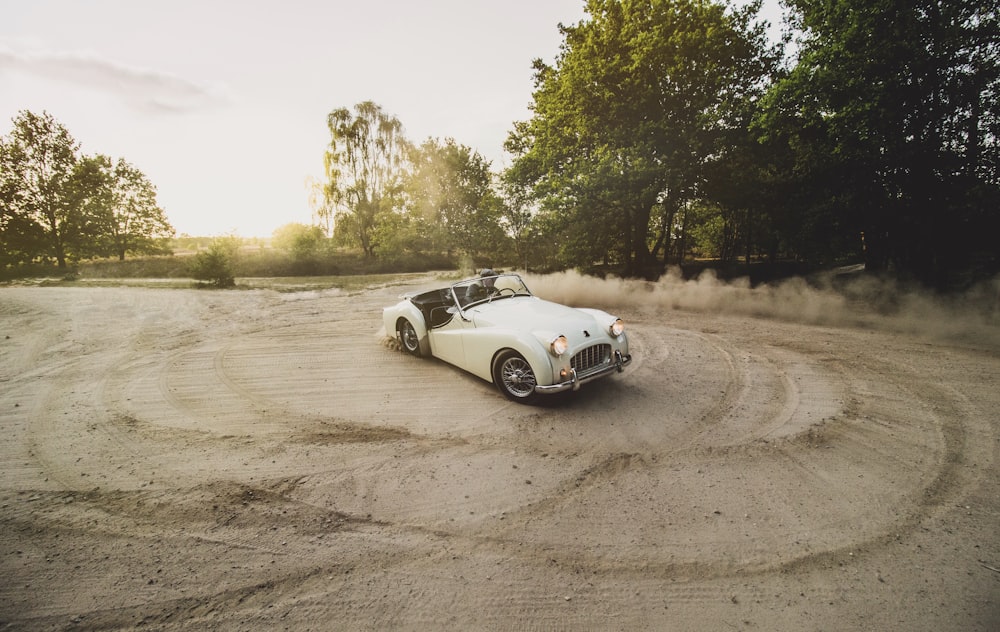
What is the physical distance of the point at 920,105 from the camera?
11180 millimetres

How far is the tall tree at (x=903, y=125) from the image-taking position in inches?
416

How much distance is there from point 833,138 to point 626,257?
9846 mm

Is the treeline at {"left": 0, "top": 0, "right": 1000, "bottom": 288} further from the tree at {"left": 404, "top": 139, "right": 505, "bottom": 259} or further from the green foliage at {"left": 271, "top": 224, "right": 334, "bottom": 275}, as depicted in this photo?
the green foliage at {"left": 271, "top": 224, "right": 334, "bottom": 275}

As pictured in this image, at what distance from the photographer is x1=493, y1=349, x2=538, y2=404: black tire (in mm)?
5824

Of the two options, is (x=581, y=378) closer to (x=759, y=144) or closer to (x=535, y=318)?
(x=535, y=318)

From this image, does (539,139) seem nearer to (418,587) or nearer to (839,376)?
(839,376)

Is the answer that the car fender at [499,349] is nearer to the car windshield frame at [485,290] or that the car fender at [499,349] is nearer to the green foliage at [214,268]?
the car windshield frame at [485,290]

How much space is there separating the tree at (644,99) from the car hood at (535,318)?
36.6 ft

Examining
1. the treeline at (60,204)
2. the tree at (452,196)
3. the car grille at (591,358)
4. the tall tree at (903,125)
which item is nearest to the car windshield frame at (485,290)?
the car grille at (591,358)

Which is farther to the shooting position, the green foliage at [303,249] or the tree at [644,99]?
the green foliage at [303,249]

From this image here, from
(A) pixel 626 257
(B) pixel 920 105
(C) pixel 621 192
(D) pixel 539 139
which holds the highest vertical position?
(D) pixel 539 139

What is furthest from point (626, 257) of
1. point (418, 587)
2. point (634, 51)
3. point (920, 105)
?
point (418, 587)

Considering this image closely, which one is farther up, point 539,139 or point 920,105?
point 539,139

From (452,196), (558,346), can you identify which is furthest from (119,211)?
(558,346)
